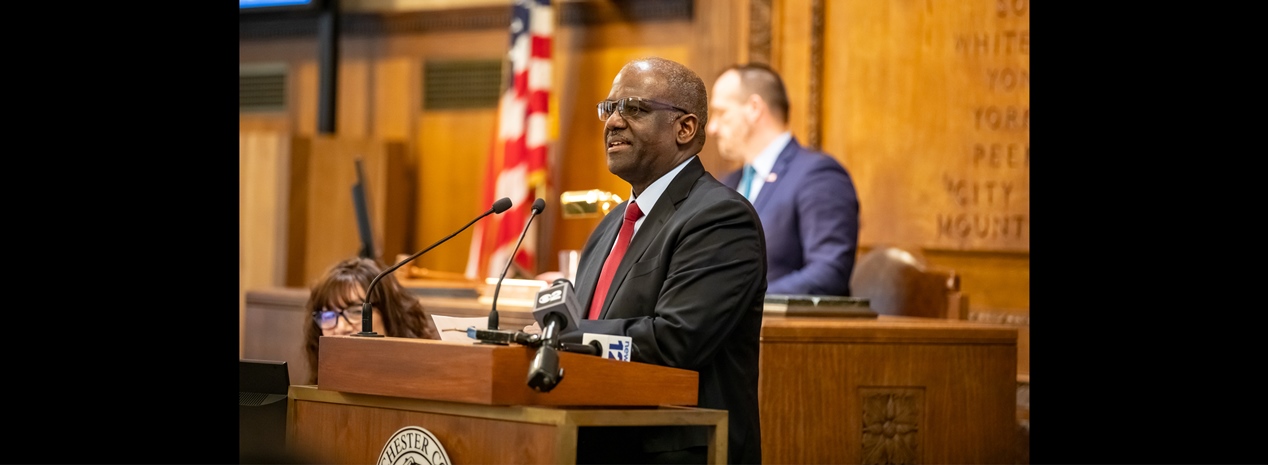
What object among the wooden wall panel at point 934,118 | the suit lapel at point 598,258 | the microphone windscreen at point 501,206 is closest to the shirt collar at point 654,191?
the suit lapel at point 598,258

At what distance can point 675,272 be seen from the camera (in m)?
2.94

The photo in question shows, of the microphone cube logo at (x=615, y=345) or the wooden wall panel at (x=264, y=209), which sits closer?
the microphone cube logo at (x=615, y=345)

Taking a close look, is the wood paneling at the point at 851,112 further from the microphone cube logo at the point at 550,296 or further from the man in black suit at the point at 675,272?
the microphone cube logo at the point at 550,296

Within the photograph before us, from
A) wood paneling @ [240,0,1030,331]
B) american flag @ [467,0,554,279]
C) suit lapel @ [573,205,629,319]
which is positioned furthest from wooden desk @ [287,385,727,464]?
american flag @ [467,0,554,279]

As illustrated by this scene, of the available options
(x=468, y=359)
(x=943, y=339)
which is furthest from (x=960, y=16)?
(x=468, y=359)

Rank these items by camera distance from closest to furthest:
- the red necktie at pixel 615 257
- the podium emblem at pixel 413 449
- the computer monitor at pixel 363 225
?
the podium emblem at pixel 413 449 < the red necktie at pixel 615 257 < the computer monitor at pixel 363 225

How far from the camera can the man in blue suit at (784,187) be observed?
512 centimetres

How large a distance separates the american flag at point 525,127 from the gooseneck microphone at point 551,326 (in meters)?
4.57

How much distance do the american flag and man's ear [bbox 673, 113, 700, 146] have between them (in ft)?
13.4

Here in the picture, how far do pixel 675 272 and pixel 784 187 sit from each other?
96.5 inches

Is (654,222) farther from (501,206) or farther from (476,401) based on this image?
(476,401)

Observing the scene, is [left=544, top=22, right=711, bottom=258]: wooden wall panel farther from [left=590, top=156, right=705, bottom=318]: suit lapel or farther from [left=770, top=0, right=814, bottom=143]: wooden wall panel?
[left=590, top=156, right=705, bottom=318]: suit lapel

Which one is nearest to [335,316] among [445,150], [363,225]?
[363,225]
